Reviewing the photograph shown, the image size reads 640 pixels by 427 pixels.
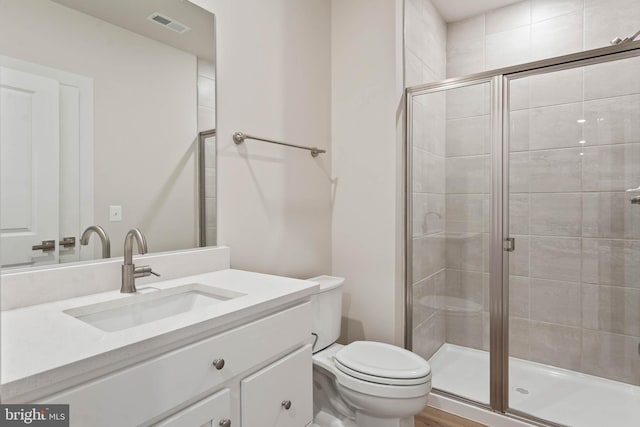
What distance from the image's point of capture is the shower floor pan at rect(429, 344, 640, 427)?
1.75 m

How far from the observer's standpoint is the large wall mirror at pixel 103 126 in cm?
100

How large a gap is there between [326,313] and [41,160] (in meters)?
1.33

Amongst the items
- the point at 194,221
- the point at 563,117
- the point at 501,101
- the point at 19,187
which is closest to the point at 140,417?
the point at 19,187

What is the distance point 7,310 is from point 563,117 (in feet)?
7.94

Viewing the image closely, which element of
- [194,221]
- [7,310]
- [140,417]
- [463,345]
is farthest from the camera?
[463,345]

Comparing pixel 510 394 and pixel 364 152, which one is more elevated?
pixel 364 152

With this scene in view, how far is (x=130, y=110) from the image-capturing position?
1259mm

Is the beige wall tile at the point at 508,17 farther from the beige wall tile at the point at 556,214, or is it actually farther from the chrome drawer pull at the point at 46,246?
the chrome drawer pull at the point at 46,246

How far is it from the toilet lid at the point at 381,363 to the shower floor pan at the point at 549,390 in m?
0.55

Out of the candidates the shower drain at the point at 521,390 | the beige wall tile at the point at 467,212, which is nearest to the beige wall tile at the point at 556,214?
the beige wall tile at the point at 467,212

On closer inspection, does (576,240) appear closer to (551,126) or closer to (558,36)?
(551,126)

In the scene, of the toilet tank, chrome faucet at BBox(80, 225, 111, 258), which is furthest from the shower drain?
chrome faucet at BBox(80, 225, 111, 258)

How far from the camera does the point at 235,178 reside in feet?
5.36

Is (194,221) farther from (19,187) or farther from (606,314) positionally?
(606,314)
